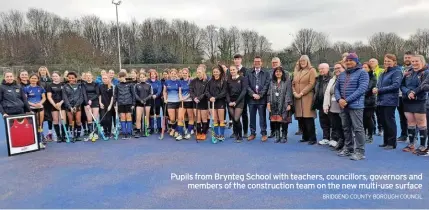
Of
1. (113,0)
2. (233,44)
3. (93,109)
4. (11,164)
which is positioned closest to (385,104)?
(93,109)

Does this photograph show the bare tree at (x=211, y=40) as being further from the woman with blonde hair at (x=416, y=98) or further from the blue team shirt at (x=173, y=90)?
the woman with blonde hair at (x=416, y=98)

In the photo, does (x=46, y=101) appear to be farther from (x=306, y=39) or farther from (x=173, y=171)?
(x=306, y=39)

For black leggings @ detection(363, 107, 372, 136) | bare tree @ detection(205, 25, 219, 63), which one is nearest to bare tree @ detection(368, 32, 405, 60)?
bare tree @ detection(205, 25, 219, 63)

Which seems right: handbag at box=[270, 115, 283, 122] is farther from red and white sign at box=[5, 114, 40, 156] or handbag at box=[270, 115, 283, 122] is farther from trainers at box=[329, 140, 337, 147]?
red and white sign at box=[5, 114, 40, 156]

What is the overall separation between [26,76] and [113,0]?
20190mm

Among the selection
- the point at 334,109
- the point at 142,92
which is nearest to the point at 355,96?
the point at 334,109

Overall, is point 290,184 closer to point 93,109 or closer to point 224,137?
point 224,137

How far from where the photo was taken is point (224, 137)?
714 centimetres

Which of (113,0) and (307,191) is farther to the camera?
(113,0)

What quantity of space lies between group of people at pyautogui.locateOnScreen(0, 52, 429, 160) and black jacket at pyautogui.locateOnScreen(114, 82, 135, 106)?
22mm

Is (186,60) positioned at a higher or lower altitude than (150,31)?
lower

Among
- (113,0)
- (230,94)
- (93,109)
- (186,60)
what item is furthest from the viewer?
(186,60)

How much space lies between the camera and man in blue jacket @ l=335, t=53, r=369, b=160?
16.6ft

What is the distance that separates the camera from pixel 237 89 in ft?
22.2
